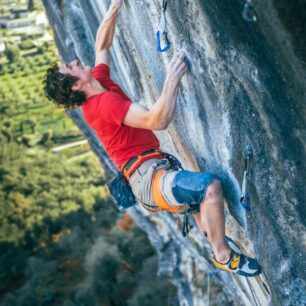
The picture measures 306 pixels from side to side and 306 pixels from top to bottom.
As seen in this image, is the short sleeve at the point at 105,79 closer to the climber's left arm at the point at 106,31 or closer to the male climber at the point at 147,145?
the male climber at the point at 147,145

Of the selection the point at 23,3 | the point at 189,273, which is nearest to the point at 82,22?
the point at 189,273

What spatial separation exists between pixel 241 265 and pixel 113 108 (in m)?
1.64

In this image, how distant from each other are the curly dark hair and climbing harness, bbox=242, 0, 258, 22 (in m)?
1.66

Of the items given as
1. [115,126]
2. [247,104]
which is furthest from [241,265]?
[115,126]

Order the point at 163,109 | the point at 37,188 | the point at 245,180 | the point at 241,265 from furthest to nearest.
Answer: the point at 37,188, the point at 241,265, the point at 245,180, the point at 163,109

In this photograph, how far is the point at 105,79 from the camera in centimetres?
453

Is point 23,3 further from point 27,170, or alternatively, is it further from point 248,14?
point 248,14

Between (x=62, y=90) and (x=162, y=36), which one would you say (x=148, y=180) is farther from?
(x=162, y=36)

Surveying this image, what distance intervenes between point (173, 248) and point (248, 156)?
10.3 metres

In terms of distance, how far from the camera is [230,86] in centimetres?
343

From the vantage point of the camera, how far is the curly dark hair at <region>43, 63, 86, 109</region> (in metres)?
4.00

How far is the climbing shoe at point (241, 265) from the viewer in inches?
157

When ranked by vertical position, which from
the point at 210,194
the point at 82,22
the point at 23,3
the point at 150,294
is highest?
the point at 23,3

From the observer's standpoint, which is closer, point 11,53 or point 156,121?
point 156,121
